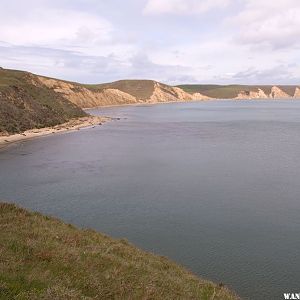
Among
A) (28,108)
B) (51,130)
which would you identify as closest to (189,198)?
(51,130)

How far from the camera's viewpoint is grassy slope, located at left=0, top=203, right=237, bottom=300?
35.4 ft

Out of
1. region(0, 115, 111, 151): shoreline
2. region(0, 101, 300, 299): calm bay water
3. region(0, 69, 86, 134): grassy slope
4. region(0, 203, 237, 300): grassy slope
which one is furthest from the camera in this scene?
region(0, 69, 86, 134): grassy slope

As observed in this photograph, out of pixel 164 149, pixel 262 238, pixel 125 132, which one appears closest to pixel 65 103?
pixel 125 132

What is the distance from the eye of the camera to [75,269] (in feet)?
43.5

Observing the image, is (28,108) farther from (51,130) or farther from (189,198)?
(189,198)

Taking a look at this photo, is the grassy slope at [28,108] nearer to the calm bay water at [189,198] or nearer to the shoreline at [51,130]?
the shoreline at [51,130]

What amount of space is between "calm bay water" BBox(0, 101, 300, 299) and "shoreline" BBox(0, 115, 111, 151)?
7232 mm

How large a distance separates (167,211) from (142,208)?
240cm

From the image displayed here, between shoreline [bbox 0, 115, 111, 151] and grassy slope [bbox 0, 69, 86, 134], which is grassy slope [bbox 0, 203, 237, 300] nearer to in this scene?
shoreline [bbox 0, 115, 111, 151]

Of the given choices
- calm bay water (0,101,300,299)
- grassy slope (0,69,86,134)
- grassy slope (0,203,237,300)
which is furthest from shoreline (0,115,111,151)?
grassy slope (0,203,237,300)

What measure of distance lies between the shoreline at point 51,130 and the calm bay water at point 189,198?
23.7 ft

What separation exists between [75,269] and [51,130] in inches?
3515

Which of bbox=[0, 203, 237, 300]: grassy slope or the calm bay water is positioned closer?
bbox=[0, 203, 237, 300]: grassy slope

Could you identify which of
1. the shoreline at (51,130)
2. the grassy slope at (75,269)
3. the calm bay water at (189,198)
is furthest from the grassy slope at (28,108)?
the grassy slope at (75,269)
